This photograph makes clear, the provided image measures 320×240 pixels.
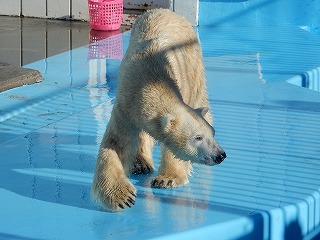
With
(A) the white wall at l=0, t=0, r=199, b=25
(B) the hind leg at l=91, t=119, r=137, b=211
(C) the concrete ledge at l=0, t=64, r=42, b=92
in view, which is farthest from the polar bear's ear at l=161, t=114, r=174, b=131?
(A) the white wall at l=0, t=0, r=199, b=25

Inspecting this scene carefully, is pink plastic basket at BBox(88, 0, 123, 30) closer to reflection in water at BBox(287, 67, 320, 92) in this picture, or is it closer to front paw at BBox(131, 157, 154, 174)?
reflection in water at BBox(287, 67, 320, 92)

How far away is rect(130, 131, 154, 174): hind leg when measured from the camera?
4898mm

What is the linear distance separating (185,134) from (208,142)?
0.13m

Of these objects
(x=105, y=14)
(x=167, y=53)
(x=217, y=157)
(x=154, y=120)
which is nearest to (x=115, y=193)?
(x=154, y=120)

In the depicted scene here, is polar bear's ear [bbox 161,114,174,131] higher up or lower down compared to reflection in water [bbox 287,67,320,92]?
higher up

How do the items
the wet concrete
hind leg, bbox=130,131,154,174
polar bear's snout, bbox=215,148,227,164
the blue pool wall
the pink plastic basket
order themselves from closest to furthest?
1. polar bear's snout, bbox=215,148,227,164
2. hind leg, bbox=130,131,154,174
3. the wet concrete
4. the pink plastic basket
5. the blue pool wall

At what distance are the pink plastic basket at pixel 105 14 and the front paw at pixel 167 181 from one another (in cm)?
505

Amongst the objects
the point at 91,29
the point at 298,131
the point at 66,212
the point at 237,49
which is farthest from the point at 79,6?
the point at 66,212

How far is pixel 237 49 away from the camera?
8641 millimetres

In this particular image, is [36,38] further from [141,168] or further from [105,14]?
[141,168]

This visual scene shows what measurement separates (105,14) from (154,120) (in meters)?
5.66

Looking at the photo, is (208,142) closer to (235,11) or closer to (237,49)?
(237,49)

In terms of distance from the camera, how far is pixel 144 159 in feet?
16.3

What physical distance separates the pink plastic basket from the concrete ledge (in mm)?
2259
